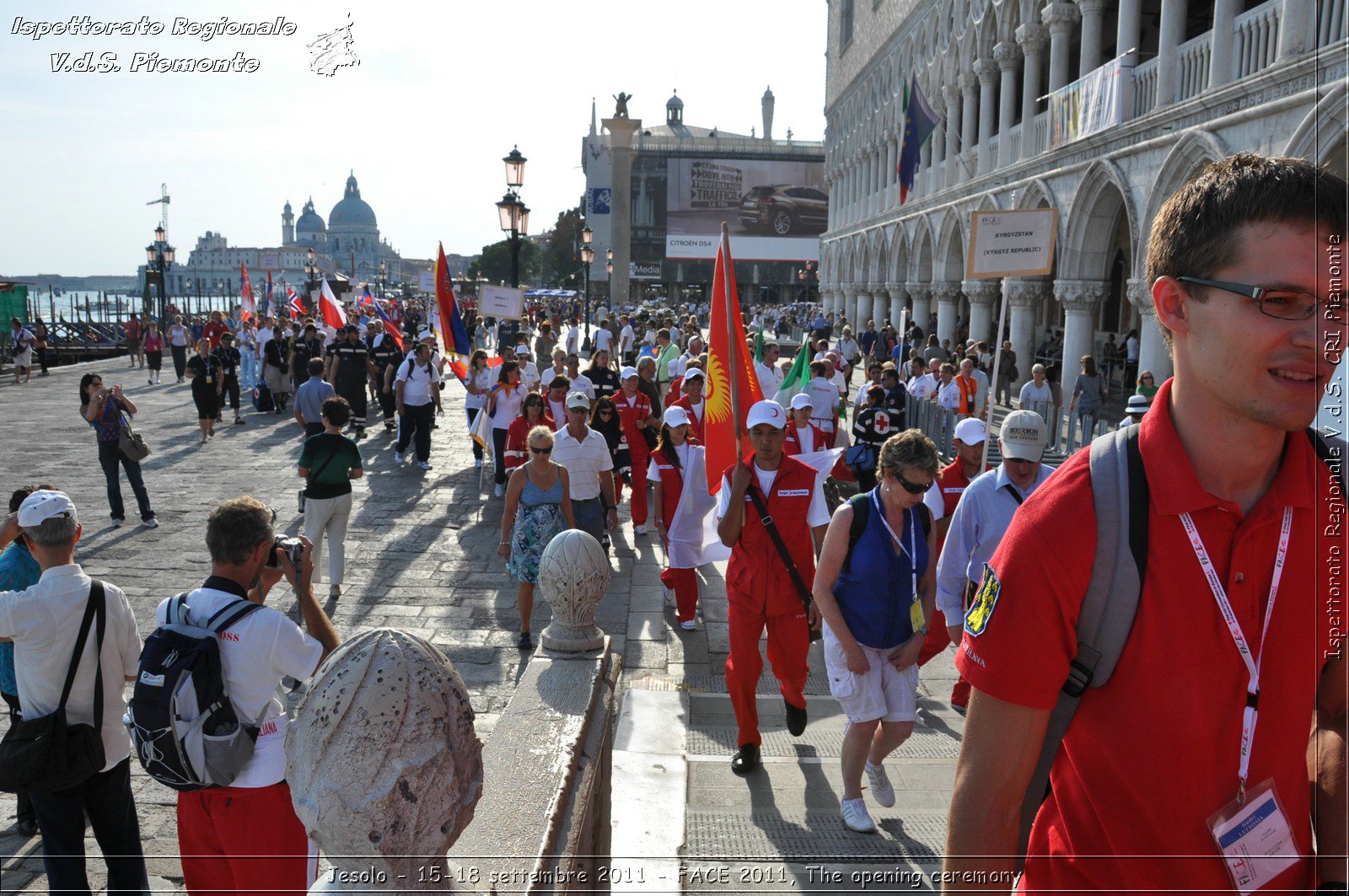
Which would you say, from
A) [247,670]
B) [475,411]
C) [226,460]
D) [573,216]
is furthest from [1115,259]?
[573,216]

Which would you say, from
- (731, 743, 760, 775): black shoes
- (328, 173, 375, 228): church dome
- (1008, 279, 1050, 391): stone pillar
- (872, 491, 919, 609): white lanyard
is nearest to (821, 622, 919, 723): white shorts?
(872, 491, 919, 609): white lanyard

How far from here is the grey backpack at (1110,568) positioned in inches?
58.3

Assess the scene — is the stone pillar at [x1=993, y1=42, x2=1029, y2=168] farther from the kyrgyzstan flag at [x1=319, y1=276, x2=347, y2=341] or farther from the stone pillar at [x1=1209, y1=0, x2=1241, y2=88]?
the kyrgyzstan flag at [x1=319, y1=276, x2=347, y2=341]

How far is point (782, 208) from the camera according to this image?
75250 millimetres

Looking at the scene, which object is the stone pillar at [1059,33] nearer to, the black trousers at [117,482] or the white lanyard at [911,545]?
the black trousers at [117,482]

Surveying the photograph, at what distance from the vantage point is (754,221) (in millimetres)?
75000

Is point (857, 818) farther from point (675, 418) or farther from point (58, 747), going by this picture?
point (675, 418)

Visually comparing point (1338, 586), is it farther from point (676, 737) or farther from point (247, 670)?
point (676, 737)

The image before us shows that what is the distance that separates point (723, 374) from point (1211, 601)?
14.1 ft

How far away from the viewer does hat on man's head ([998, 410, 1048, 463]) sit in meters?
4.82

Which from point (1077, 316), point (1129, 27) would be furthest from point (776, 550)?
point (1077, 316)

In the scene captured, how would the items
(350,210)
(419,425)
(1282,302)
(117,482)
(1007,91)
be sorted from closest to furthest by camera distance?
(1282,302) < (117,482) < (419,425) < (1007,91) < (350,210)

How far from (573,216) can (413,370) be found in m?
84.6

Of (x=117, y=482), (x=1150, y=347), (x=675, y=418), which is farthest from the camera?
(x=1150, y=347)
